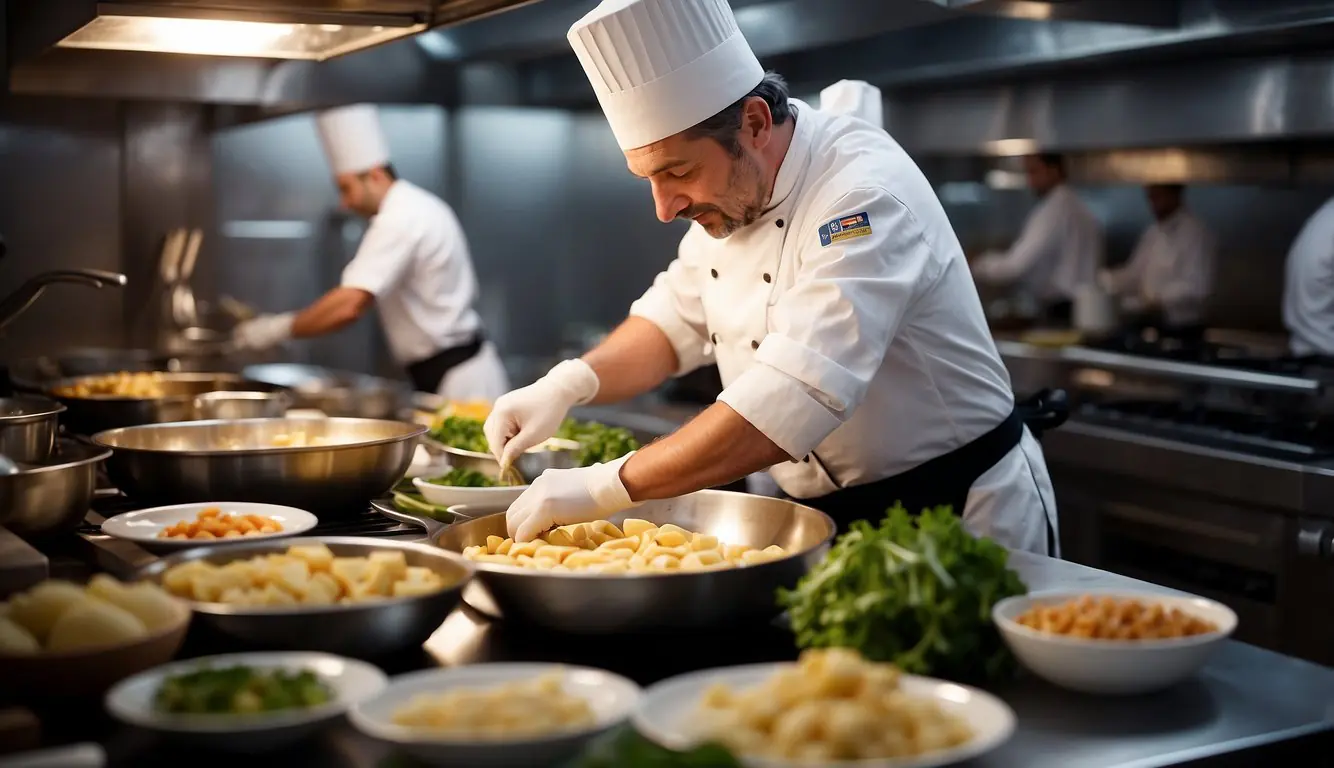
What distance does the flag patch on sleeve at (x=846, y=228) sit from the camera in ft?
6.80

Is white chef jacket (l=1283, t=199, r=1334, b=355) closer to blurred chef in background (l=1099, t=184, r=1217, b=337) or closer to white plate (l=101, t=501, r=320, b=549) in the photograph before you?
blurred chef in background (l=1099, t=184, r=1217, b=337)

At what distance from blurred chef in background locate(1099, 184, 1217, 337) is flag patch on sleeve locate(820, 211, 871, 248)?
15.3ft

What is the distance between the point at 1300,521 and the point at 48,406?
10.3 ft

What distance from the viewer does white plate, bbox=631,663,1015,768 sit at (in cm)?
112

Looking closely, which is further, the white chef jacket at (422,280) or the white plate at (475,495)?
the white chef jacket at (422,280)

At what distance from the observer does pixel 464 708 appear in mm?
1189

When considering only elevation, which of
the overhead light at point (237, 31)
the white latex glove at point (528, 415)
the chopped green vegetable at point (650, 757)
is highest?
the overhead light at point (237, 31)

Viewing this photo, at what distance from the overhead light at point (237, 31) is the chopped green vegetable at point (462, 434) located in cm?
83

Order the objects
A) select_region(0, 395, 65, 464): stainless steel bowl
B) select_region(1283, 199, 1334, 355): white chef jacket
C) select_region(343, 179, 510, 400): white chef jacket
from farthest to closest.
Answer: select_region(1283, 199, 1334, 355): white chef jacket → select_region(343, 179, 510, 400): white chef jacket → select_region(0, 395, 65, 464): stainless steel bowl

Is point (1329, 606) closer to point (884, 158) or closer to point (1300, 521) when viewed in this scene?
point (1300, 521)

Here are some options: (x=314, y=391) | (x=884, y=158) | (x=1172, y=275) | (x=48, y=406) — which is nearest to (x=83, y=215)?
(x=314, y=391)

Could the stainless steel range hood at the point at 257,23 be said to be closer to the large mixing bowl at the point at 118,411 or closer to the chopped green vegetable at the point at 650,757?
the large mixing bowl at the point at 118,411

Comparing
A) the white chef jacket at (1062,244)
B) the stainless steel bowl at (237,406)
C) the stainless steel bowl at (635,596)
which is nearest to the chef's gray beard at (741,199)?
the stainless steel bowl at (635,596)

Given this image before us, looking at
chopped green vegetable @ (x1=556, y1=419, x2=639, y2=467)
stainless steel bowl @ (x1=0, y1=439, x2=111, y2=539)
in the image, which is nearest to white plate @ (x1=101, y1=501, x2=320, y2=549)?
stainless steel bowl @ (x1=0, y1=439, x2=111, y2=539)
